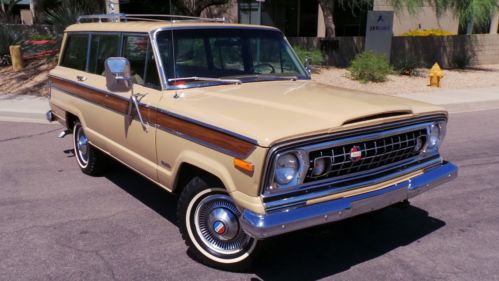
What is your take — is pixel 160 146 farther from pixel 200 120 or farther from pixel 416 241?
pixel 416 241

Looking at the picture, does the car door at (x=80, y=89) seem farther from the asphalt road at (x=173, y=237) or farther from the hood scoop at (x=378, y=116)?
the hood scoop at (x=378, y=116)

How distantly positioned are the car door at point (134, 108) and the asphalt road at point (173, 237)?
0.64 meters

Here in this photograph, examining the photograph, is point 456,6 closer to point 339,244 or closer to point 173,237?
point 339,244

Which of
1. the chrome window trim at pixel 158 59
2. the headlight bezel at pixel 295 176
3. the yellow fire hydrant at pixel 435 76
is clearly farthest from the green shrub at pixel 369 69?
the headlight bezel at pixel 295 176

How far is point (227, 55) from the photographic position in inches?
186

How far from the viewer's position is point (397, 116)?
3.74 metres

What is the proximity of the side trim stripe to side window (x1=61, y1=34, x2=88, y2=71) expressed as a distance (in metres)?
0.76

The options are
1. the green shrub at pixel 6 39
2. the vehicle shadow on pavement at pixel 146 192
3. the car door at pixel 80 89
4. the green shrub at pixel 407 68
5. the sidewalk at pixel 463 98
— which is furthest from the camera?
the green shrub at pixel 407 68

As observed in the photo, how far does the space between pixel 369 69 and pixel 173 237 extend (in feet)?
37.5

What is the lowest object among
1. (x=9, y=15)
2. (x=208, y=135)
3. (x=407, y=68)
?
(x=407, y=68)

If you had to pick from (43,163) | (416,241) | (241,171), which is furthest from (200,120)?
(43,163)

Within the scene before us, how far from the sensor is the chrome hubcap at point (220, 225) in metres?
3.65

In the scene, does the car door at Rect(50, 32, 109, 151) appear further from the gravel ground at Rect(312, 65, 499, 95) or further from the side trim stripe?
the gravel ground at Rect(312, 65, 499, 95)

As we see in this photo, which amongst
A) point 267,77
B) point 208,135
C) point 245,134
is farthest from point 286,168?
point 267,77
